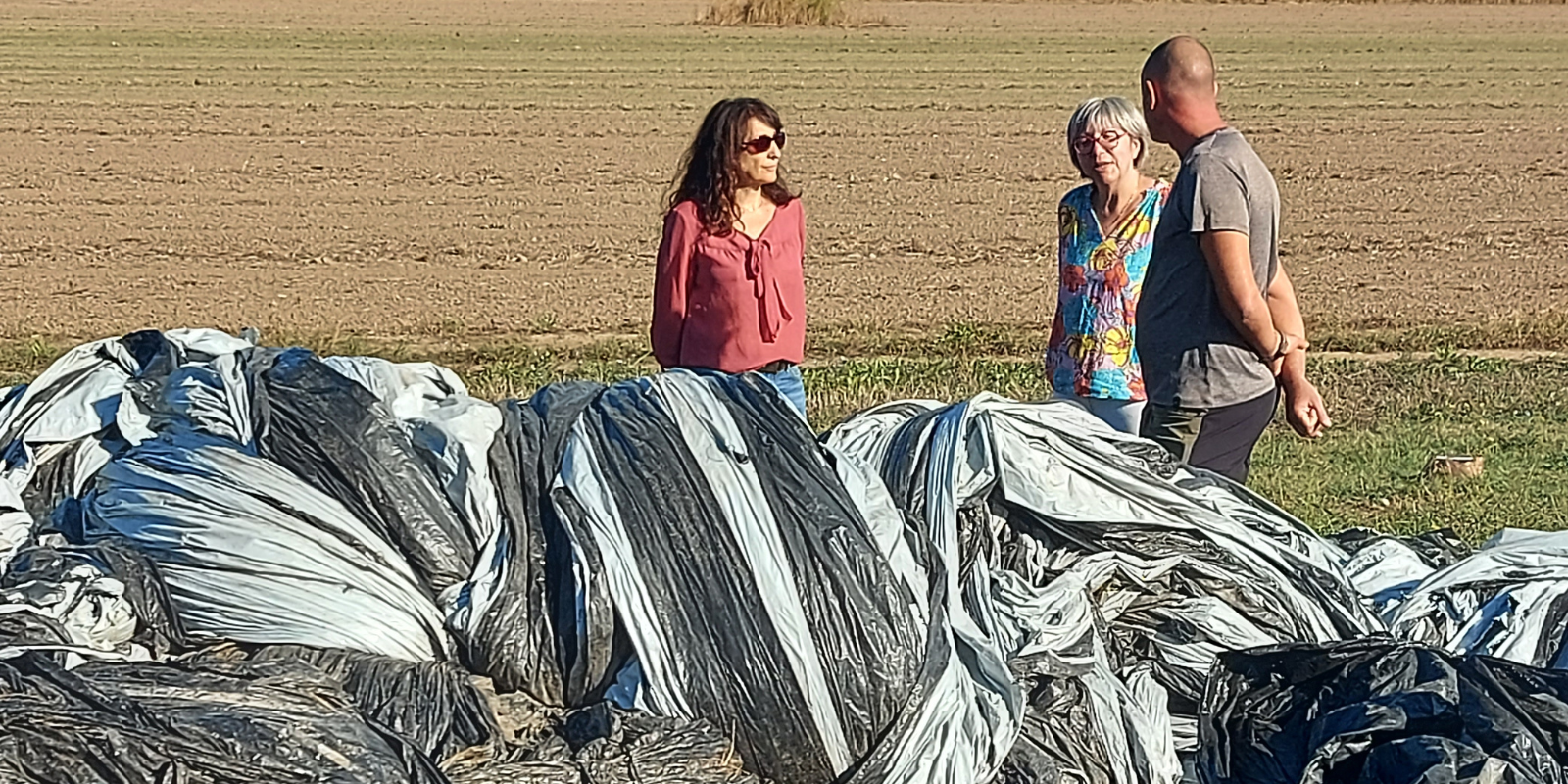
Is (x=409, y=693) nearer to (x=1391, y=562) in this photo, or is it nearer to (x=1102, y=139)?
(x=1391, y=562)

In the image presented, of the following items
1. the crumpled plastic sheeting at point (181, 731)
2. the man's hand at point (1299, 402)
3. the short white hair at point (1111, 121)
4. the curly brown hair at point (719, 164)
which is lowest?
the man's hand at point (1299, 402)

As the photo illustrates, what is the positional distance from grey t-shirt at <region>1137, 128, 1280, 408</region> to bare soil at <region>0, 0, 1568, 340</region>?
6084 millimetres

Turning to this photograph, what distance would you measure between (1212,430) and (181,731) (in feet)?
9.44

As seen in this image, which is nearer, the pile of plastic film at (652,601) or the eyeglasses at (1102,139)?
the pile of plastic film at (652,601)

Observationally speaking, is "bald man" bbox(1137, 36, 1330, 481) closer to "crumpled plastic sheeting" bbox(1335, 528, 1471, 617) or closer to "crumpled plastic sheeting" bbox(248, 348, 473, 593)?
"crumpled plastic sheeting" bbox(1335, 528, 1471, 617)

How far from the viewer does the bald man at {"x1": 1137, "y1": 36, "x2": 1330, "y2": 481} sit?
4520 millimetres

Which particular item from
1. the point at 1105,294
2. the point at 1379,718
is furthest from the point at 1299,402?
the point at 1379,718

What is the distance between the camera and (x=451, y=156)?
20234mm

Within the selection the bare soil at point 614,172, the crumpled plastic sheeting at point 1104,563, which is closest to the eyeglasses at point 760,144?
the crumpled plastic sheeting at point 1104,563

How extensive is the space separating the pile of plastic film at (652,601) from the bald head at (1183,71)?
→ 1.40 m

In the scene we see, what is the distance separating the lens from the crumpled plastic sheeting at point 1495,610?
11.8ft

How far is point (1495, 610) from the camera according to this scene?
366 centimetres

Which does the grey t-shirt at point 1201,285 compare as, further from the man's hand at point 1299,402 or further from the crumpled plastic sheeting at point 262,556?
the crumpled plastic sheeting at point 262,556

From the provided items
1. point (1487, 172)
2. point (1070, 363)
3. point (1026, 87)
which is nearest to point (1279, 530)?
point (1070, 363)
